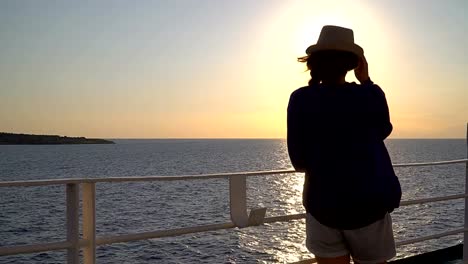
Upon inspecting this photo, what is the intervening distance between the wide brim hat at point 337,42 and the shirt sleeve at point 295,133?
0.63 feet

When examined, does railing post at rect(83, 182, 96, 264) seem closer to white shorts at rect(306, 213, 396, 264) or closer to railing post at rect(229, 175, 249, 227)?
railing post at rect(229, 175, 249, 227)

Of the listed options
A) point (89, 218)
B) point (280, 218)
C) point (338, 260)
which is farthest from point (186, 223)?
point (338, 260)

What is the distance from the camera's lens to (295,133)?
82.0 inches

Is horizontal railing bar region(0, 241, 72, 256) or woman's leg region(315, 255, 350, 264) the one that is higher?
woman's leg region(315, 255, 350, 264)

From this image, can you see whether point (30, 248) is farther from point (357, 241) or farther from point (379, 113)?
point (379, 113)

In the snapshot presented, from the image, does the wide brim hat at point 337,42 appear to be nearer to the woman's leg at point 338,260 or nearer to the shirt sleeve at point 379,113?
the shirt sleeve at point 379,113

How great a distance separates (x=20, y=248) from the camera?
2.53 metres

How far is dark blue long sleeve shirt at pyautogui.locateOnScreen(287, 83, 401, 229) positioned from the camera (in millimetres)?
1974

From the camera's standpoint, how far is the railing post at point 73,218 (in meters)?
2.70

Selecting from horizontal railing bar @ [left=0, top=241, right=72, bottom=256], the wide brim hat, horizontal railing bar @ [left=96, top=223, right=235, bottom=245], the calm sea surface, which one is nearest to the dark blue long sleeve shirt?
the wide brim hat

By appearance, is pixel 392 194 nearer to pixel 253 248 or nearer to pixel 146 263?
pixel 146 263

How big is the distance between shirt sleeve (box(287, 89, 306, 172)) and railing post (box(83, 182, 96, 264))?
3.85ft

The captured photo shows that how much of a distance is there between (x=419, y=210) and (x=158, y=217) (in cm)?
1278

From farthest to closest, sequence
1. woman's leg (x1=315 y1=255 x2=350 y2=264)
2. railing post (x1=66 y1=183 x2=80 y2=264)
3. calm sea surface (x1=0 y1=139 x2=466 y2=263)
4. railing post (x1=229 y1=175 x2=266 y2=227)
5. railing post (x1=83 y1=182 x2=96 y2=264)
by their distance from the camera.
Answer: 1. calm sea surface (x1=0 y1=139 x2=466 y2=263)
2. railing post (x1=229 y1=175 x2=266 y2=227)
3. railing post (x1=83 y1=182 x2=96 y2=264)
4. railing post (x1=66 y1=183 x2=80 y2=264)
5. woman's leg (x1=315 y1=255 x2=350 y2=264)
